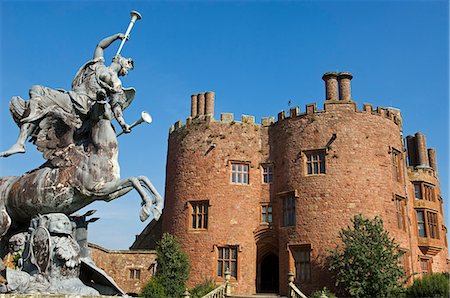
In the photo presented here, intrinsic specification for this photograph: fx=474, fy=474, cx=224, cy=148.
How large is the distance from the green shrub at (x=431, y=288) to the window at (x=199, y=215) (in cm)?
1146

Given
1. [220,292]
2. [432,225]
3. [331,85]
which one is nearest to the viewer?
[220,292]

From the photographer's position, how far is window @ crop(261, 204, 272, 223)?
2783cm

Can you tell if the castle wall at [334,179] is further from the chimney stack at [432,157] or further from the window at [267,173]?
the chimney stack at [432,157]

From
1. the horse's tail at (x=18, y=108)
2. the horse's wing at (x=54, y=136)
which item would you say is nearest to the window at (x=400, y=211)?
the horse's wing at (x=54, y=136)

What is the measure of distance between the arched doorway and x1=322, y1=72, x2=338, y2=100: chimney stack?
1008 cm

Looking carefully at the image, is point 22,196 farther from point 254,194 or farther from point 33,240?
point 254,194

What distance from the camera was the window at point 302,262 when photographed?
25.1m

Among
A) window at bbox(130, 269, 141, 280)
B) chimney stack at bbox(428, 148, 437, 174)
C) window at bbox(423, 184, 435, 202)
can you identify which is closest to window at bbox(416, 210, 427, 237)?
window at bbox(423, 184, 435, 202)

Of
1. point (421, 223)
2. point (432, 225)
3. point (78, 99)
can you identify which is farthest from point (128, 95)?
point (432, 225)

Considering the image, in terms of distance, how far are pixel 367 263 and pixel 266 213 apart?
7157mm

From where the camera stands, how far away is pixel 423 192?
30891mm

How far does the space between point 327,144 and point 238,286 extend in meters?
9.30

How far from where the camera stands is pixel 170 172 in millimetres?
30016

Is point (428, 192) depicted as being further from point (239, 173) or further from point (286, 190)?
point (239, 173)
